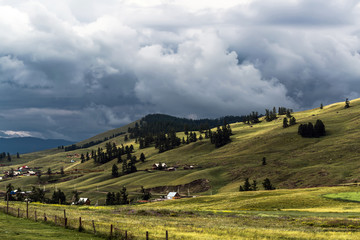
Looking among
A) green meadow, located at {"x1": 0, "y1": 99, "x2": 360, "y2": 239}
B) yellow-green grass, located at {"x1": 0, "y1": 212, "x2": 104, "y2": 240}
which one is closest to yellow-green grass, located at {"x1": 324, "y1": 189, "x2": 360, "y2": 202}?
green meadow, located at {"x1": 0, "y1": 99, "x2": 360, "y2": 239}

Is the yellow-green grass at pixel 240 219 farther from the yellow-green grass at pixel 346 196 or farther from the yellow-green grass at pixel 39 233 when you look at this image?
the yellow-green grass at pixel 346 196

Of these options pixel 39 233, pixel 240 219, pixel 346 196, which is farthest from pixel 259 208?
pixel 39 233

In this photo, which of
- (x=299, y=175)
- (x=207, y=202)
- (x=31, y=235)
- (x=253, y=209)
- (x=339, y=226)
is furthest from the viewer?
(x=299, y=175)

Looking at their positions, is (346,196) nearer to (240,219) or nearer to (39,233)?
(240,219)

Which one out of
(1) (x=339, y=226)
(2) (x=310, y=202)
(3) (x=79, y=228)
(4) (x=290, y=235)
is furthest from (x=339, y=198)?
(3) (x=79, y=228)

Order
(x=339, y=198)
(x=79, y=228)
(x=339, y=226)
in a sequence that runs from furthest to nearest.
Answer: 1. (x=339, y=198)
2. (x=339, y=226)
3. (x=79, y=228)

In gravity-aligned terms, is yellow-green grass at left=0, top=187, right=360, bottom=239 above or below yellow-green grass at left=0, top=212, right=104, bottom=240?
below

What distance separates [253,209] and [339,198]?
23.8 m

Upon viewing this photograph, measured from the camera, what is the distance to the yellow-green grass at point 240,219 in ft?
139

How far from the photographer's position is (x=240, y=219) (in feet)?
206

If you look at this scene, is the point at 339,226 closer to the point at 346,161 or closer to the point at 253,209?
the point at 253,209

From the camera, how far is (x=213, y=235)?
134ft

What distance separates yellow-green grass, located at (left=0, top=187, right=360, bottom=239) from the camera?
4228 centimetres

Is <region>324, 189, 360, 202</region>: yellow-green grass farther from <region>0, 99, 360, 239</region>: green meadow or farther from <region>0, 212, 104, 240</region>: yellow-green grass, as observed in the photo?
<region>0, 212, 104, 240</region>: yellow-green grass
